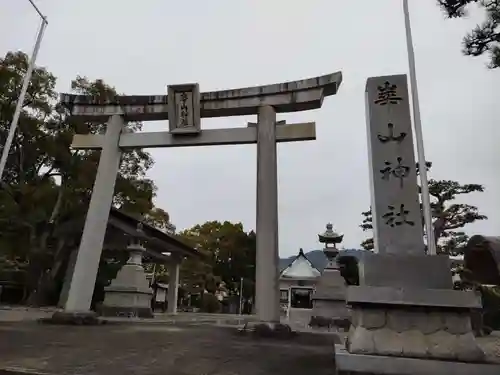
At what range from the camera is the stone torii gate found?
9000 millimetres

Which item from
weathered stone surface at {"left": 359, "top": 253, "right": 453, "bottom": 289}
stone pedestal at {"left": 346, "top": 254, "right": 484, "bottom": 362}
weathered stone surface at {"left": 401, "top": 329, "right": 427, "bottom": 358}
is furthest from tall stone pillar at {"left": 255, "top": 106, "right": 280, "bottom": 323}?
weathered stone surface at {"left": 401, "top": 329, "right": 427, "bottom": 358}

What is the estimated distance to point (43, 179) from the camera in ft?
67.8

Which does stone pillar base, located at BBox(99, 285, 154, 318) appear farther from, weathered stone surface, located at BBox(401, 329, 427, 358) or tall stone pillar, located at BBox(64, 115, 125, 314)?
weathered stone surface, located at BBox(401, 329, 427, 358)

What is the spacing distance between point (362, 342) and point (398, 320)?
50 centimetres

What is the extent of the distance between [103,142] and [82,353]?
6954 mm

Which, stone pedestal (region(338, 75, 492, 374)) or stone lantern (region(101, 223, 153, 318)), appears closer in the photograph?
stone pedestal (region(338, 75, 492, 374))

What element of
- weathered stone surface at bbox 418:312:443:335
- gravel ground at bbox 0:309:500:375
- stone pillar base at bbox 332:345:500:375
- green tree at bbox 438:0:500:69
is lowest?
gravel ground at bbox 0:309:500:375

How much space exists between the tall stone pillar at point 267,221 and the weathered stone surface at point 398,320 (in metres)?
4.16

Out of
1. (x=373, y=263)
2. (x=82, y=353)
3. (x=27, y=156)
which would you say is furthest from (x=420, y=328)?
(x=27, y=156)

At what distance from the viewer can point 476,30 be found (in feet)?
19.8

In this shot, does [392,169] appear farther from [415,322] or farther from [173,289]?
[173,289]

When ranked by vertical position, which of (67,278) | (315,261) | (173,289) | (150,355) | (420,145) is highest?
(315,261)

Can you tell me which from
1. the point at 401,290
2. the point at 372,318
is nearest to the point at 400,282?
the point at 401,290

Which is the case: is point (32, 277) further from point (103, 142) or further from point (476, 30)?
point (476, 30)
